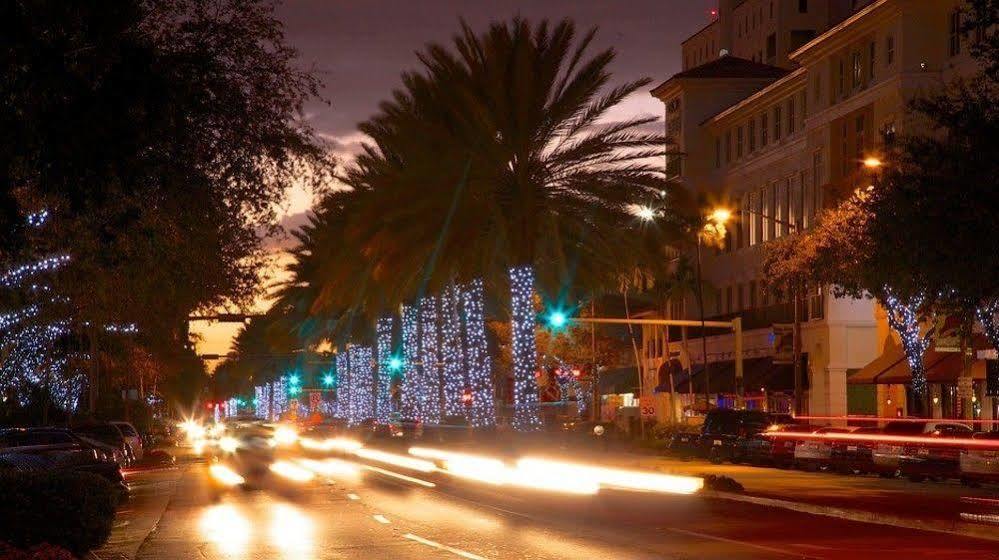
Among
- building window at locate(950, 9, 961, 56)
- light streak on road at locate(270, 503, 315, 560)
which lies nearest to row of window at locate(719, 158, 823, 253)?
building window at locate(950, 9, 961, 56)

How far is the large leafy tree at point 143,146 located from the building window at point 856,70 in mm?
29464

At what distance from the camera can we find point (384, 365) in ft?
246

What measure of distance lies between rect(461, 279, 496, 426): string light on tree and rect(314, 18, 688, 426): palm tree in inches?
249

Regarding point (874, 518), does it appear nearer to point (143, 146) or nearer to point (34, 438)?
point (143, 146)

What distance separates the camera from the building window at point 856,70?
2371 inches

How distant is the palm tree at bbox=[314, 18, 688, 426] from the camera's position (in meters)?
37.9

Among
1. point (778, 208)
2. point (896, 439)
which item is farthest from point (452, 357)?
point (896, 439)

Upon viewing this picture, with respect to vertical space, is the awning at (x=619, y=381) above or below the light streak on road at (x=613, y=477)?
above

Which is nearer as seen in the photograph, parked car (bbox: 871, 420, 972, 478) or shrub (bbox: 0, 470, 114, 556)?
shrub (bbox: 0, 470, 114, 556)

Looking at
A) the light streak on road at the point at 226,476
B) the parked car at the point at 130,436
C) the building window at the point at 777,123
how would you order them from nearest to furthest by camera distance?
the light streak on road at the point at 226,476 < the parked car at the point at 130,436 < the building window at the point at 777,123

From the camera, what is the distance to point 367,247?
4175 cm

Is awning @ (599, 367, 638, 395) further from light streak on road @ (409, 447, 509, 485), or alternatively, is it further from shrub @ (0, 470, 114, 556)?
shrub @ (0, 470, 114, 556)

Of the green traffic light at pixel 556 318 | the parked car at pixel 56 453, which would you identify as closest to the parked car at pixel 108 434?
the parked car at pixel 56 453

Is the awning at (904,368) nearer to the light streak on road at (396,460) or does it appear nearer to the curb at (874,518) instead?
the light streak on road at (396,460)
